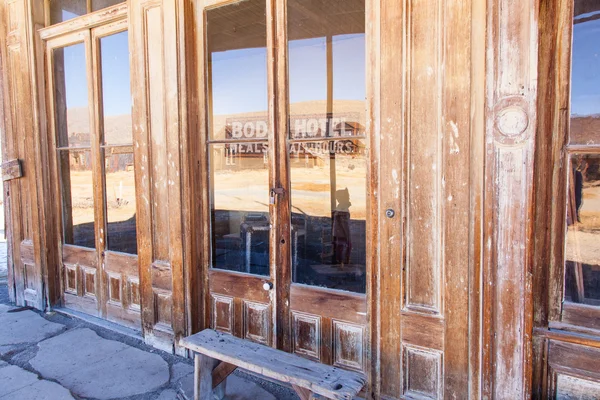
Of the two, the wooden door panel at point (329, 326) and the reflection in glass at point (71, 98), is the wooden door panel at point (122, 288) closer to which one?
the reflection in glass at point (71, 98)

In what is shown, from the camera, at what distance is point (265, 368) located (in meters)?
2.14

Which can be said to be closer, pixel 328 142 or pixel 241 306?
pixel 241 306

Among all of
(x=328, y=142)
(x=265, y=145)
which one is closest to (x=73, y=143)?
(x=265, y=145)

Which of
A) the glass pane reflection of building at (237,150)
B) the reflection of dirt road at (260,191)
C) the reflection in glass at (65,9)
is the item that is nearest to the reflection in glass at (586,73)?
the reflection of dirt road at (260,191)

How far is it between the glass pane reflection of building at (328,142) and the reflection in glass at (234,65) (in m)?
0.33

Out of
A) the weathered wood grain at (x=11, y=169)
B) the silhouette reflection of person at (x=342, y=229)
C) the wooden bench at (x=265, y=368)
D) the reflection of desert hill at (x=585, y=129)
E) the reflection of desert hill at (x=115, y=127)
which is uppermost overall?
the reflection of desert hill at (x=115, y=127)

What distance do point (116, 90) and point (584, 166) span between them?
3811 mm

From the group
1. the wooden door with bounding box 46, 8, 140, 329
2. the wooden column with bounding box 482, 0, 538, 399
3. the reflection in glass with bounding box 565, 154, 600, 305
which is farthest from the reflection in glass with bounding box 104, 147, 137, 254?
the reflection in glass with bounding box 565, 154, 600, 305

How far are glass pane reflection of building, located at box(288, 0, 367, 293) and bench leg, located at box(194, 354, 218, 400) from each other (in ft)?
2.64

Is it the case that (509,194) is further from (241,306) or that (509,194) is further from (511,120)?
(241,306)

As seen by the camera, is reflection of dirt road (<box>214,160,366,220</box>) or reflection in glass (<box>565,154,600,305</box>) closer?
reflection in glass (<box>565,154,600,305</box>)

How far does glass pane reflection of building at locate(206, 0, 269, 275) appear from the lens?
3.02m

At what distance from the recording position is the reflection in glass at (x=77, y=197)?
13.1ft

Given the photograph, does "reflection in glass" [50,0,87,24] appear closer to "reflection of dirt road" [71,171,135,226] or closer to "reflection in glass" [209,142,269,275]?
"reflection of dirt road" [71,171,135,226]
